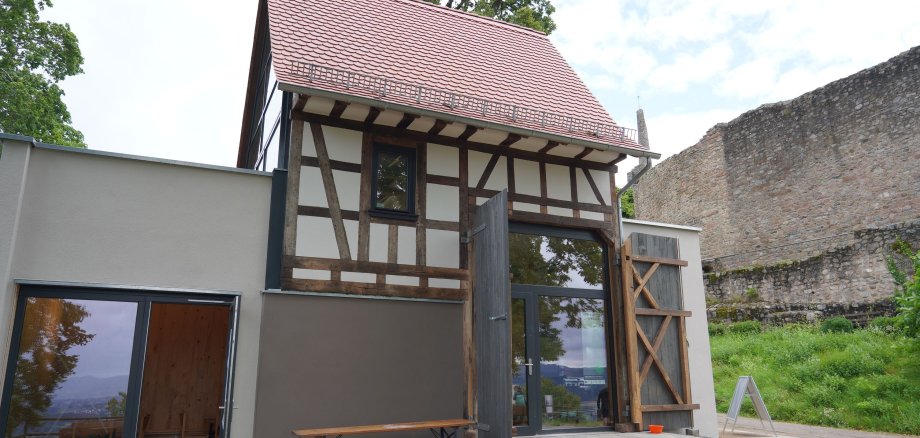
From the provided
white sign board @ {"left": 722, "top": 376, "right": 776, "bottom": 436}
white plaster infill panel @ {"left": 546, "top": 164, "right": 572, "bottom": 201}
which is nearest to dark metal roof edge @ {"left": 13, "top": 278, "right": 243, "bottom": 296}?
white plaster infill panel @ {"left": 546, "top": 164, "right": 572, "bottom": 201}

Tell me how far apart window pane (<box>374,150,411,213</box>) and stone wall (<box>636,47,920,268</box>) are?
44.0 ft

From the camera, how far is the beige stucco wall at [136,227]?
241 inches

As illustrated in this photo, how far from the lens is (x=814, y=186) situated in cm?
1862

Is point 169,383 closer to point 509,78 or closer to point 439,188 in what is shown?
point 439,188

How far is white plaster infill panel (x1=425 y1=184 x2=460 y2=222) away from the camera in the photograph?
7.90 meters

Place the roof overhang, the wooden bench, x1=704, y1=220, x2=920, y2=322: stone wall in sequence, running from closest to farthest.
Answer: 1. the wooden bench
2. the roof overhang
3. x1=704, y1=220, x2=920, y2=322: stone wall

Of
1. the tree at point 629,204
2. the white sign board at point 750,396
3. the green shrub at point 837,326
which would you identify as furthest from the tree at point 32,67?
the tree at point 629,204

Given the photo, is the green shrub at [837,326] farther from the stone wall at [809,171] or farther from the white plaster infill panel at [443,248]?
the white plaster infill panel at [443,248]

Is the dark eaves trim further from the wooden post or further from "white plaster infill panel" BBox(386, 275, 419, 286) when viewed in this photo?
the wooden post

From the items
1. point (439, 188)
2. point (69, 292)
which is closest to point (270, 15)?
point (439, 188)

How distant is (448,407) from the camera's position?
745cm

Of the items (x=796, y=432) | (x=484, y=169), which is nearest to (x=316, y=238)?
(x=484, y=169)

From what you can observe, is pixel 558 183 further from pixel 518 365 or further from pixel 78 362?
pixel 78 362

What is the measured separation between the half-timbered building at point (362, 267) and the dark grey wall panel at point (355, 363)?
22 millimetres
